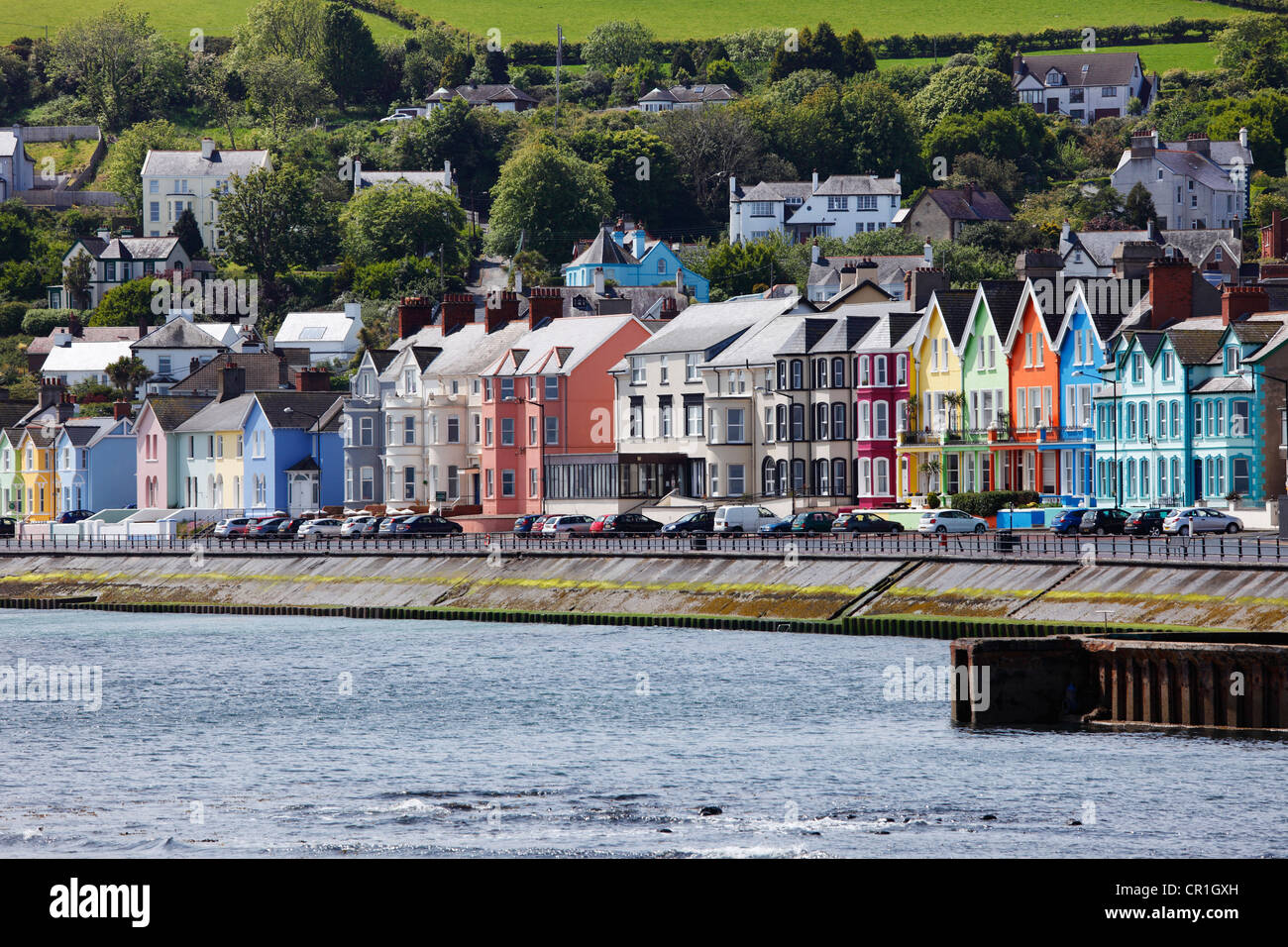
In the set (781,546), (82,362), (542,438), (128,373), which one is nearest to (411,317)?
(542,438)

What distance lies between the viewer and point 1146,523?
7556cm

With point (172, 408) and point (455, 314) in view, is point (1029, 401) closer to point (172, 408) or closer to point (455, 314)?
point (455, 314)

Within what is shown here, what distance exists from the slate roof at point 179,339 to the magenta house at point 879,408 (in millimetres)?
75190

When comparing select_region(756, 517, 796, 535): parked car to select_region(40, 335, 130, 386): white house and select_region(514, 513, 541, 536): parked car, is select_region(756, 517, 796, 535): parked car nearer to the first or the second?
select_region(514, 513, 541, 536): parked car

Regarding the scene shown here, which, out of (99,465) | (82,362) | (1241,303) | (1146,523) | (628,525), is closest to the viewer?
(1146,523)

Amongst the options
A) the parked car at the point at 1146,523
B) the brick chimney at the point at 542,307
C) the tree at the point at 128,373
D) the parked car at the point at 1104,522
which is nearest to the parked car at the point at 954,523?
the parked car at the point at 1104,522

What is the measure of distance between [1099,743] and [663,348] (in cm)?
6852

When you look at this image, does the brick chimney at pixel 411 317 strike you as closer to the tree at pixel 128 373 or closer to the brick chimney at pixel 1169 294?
the tree at pixel 128 373

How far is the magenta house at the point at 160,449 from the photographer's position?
133 metres

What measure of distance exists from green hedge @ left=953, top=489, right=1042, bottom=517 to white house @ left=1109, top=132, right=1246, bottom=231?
336 ft

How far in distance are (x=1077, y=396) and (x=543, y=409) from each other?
32034 mm

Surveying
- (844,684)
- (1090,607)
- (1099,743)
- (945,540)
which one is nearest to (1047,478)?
(945,540)

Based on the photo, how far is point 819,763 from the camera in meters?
41.5

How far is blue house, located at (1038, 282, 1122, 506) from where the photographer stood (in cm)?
9019
